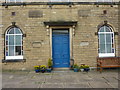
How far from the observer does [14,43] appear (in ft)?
29.4

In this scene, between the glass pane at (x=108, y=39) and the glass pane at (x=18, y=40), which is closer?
the glass pane at (x=18, y=40)

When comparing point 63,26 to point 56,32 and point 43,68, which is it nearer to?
point 56,32

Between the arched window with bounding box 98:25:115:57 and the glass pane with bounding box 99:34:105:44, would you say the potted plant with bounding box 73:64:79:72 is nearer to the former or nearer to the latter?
the arched window with bounding box 98:25:115:57

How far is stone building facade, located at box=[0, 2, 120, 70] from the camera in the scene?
8.79m

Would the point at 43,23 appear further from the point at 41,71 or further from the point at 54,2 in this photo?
the point at 41,71

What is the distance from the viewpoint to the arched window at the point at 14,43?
8.92 metres

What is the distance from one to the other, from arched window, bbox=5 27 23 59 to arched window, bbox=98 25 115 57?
5.51 metres

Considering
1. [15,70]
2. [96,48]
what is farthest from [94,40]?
[15,70]

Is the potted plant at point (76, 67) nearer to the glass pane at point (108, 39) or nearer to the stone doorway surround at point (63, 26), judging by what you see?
the stone doorway surround at point (63, 26)


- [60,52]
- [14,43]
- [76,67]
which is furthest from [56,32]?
[14,43]

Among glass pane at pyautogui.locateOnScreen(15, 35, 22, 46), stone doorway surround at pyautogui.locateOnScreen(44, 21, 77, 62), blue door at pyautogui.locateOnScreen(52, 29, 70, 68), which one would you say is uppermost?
stone doorway surround at pyautogui.locateOnScreen(44, 21, 77, 62)

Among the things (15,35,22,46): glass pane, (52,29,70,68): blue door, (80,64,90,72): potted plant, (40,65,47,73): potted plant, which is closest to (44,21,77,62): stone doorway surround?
(52,29,70,68): blue door

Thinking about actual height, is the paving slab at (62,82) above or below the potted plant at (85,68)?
below

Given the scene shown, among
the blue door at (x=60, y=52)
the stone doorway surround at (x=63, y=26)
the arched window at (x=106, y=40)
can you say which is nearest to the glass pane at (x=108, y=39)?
the arched window at (x=106, y=40)
